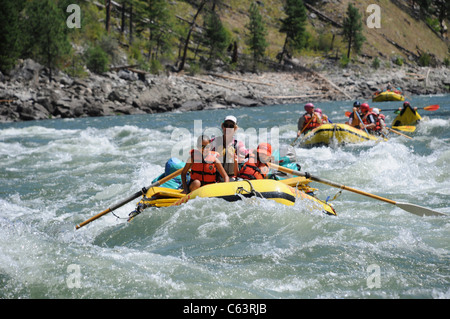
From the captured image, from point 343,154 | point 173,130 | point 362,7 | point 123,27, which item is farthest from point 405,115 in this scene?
point 362,7

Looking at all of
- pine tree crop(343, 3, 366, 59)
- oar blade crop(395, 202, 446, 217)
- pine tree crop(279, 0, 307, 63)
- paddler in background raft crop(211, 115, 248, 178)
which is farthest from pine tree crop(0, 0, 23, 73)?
pine tree crop(343, 3, 366, 59)

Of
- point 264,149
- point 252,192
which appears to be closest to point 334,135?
point 264,149

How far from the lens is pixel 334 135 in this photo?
10953 millimetres

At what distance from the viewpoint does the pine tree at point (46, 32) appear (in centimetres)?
2380

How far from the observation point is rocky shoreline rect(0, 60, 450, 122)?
21.2 meters

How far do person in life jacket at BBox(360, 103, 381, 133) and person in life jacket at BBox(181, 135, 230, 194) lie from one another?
24.9ft

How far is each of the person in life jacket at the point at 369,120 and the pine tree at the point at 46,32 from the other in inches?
726

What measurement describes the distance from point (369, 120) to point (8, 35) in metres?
19.4

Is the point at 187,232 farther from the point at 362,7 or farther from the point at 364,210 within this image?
the point at 362,7

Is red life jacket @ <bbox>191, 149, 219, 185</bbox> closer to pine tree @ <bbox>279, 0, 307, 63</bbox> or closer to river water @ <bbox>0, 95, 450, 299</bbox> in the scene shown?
river water @ <bbox>0, 95, 450, 299</bbox>

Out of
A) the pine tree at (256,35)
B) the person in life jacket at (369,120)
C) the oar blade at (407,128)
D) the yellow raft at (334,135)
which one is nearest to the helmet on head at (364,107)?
the person in life jacket at (369,120)

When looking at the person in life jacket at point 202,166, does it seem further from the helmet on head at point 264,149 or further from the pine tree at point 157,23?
the pine tree at point 157,23

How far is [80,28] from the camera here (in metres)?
28.4

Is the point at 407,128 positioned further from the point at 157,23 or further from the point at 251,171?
the point at 157,23
